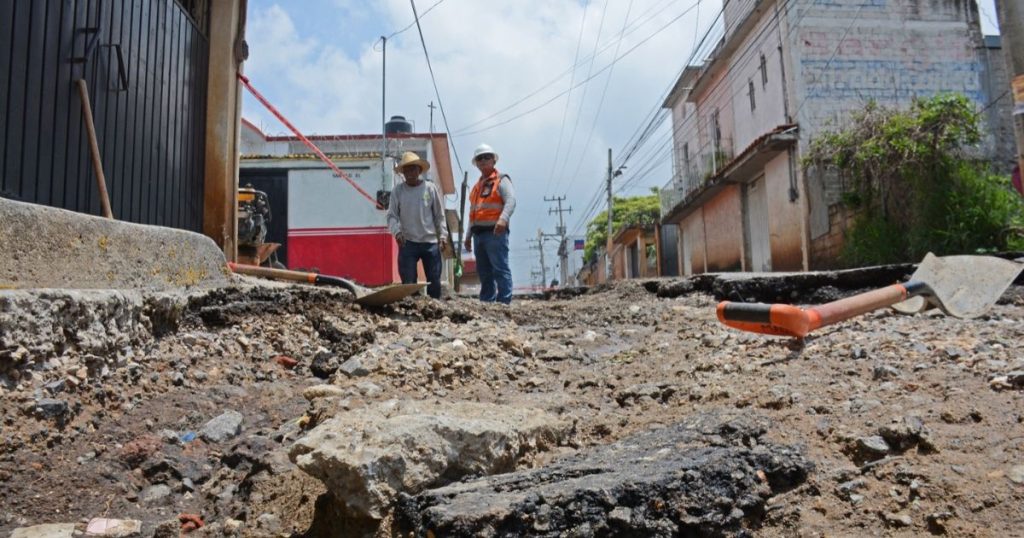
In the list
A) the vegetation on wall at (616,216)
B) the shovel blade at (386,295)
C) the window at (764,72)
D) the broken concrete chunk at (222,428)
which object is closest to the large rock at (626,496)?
the broken concrete chunk at (222,428)

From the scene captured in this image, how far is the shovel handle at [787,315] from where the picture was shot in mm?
3053

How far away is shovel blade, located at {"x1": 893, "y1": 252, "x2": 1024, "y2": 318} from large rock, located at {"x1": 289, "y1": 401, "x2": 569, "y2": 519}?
288cm

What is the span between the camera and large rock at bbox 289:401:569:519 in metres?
1.69

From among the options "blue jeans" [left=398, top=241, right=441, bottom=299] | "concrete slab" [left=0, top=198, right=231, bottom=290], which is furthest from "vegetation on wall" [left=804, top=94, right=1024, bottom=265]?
"concrete slab" [left=0, top=198, right=231, bottom=290]

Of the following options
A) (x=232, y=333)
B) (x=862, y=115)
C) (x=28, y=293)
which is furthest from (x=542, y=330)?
(x=862, y=115)

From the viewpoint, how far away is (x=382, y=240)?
1622 centimetres

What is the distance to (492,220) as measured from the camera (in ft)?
22.0

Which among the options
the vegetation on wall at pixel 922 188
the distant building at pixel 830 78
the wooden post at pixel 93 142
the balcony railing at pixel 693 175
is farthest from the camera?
the balcony railing at pixel 693 175

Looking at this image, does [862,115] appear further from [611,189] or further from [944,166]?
[611,189]

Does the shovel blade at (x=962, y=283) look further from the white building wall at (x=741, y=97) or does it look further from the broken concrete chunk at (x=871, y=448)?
the white building wall at (x=741, y=97)

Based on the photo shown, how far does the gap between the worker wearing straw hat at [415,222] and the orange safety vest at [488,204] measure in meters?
0.41

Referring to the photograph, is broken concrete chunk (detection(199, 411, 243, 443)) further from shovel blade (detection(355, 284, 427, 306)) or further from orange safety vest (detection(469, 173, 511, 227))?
orange safety vest (detection(469, 173, 511, 227))

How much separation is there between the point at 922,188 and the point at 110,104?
12.0 m

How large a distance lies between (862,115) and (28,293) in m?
14.2
